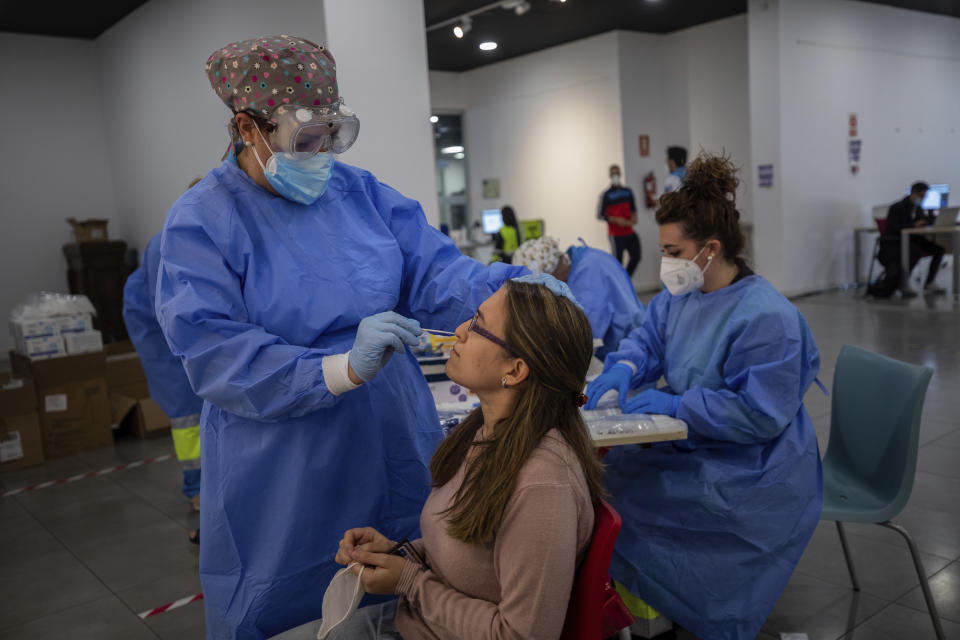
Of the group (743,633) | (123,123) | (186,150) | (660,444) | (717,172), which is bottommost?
(743,633)

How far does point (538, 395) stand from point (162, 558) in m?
2.67

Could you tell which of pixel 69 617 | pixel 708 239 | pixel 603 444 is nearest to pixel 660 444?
pixel 603 444

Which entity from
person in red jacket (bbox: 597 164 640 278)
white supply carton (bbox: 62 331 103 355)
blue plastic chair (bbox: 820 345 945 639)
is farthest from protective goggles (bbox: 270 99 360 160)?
person in red jacket (bbox: 597 164 640 278)

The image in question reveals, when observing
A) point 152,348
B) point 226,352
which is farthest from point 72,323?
point 226,352

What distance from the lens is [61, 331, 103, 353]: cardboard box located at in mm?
4961

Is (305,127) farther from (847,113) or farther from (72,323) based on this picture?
(847,113)

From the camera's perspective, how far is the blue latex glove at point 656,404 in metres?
2.22

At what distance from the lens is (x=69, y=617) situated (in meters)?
2.90

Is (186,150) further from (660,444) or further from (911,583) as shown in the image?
(911,583)

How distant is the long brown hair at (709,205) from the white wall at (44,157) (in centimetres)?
835

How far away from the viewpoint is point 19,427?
479cm

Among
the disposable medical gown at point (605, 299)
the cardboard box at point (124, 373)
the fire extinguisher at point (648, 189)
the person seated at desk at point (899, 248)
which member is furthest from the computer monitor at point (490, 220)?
the disposable medical gown at point (605, 299)

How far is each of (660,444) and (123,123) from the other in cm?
766

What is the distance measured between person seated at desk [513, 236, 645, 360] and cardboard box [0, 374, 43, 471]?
10.5ft
